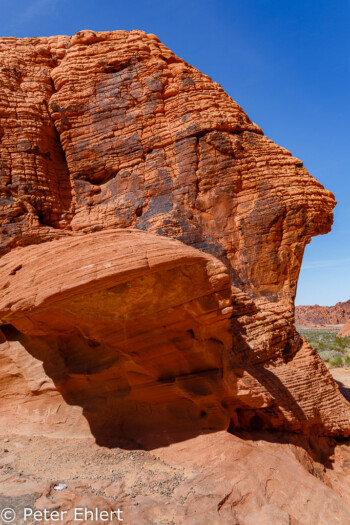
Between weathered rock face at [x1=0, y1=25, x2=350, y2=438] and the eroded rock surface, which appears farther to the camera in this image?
weathered rock face at [x1=0, y1=25, x2=350, y2=438]

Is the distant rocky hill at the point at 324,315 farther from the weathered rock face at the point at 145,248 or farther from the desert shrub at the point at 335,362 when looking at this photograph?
the weathered rock face at the point at 145,248

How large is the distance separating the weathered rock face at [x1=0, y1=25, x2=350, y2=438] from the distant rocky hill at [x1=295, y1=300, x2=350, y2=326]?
325ft

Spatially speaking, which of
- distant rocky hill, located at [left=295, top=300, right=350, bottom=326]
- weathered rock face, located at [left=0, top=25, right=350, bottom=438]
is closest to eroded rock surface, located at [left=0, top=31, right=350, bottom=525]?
weathered rock face, located at [left=0, top=25, right=350, bottom=438]

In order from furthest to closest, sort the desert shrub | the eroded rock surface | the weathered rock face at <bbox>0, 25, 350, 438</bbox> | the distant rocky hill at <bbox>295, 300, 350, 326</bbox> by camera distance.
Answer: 1. the distant rocky hill at <bbox>295, 300, 350, 326</bbox>
2. the desert shrub
3. the weathered rock face at <bbox>0, 25, 350, 438</bbox>
4. the eroded rock surface

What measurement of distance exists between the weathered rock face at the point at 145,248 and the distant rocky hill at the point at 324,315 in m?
98.9

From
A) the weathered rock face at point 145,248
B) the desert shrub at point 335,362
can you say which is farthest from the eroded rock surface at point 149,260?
the desert shrub at point 335,362

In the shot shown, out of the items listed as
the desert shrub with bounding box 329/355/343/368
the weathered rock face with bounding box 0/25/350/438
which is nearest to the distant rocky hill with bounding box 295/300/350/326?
the desert shrub with bounding box 329/355/343/368

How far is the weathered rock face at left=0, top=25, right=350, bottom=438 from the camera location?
6547 mm

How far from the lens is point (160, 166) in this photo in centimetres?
1006

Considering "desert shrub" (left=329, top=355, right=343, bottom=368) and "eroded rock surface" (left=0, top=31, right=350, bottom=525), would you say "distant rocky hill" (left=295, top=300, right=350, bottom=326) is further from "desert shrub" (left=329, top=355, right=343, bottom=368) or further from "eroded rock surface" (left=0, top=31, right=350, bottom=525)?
"eroded rock surface" (left=0, top=31, right=350, bottom=525)

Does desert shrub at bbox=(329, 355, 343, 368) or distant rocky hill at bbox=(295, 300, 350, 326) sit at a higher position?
distant rocky hill at bbox=(295, 300, 350, 326)

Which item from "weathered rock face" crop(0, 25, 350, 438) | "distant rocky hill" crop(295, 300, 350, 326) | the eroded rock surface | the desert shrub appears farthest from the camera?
"distant rocky hill" crop(295, 300, 350, 326)

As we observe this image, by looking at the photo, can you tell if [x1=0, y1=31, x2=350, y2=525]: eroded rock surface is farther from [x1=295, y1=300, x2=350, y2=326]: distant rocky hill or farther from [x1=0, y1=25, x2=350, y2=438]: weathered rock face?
[x1=295, y1=300, x2=350, y2=326]: distant rocky hill

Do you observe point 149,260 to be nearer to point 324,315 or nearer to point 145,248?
point 145,248
